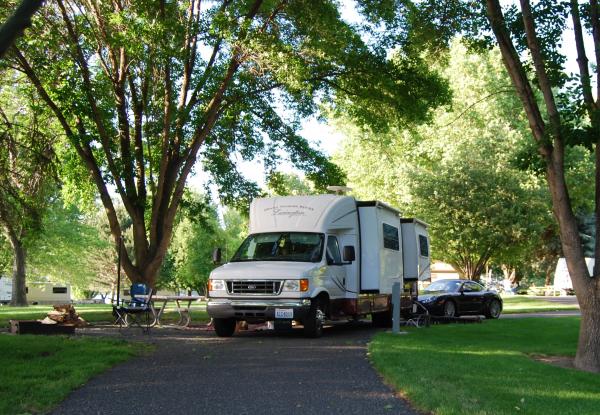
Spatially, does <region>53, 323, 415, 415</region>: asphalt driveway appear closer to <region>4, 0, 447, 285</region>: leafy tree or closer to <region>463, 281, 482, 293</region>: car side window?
<region>4, 0, 447, 285</region>: leafy tree

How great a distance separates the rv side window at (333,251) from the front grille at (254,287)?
A: 5.20 ft

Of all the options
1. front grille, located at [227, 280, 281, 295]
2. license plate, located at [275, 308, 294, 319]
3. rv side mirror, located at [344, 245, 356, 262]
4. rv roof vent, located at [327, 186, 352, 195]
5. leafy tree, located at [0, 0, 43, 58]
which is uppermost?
rv roof vent, located at [327, 186, 352, 195]

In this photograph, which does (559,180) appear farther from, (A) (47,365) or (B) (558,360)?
(A) (47,365)

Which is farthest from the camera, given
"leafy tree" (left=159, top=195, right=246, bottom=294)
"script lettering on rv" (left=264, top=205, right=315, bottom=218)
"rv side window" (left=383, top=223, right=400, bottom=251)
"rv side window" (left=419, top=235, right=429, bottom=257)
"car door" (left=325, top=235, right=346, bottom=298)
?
"leafy tree" (left=159, top=195, right=246, bottom=294)

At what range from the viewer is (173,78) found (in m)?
21.2

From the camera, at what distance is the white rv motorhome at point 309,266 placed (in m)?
13.7

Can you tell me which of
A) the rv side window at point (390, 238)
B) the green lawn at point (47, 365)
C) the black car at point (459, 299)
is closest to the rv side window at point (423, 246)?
the black car at point (459, 299)

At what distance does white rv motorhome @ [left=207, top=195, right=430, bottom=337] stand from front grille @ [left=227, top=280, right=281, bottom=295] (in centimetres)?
2

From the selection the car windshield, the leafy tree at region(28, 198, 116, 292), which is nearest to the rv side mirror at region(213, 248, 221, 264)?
the car windshield

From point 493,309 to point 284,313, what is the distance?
39.6 feet

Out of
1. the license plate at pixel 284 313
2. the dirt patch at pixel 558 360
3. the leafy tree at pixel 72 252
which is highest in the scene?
the leafy tree at pixel 72 252

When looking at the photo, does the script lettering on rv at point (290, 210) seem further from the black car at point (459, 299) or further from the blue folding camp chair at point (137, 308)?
the black car at point (459, 299)

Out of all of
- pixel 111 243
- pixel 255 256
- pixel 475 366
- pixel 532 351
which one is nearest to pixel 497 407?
pixel 475 366

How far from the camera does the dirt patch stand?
10.9 m
